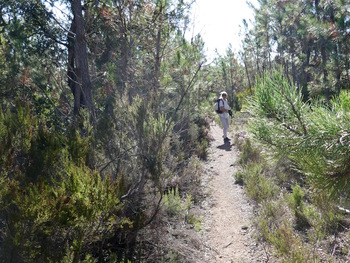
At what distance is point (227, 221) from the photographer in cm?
636

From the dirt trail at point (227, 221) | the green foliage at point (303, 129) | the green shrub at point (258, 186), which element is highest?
the green foliage at point (303, 129)

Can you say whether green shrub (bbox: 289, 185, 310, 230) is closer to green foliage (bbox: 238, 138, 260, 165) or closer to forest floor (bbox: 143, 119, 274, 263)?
forest floor (bbox: 143, 119, 274, 263)

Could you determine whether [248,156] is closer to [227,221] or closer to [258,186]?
[258,186]

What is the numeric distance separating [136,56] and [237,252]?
5137 mm

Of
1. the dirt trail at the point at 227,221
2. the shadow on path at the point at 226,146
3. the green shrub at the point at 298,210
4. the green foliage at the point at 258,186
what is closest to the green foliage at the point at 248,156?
the dirt trail at the point at 227,221

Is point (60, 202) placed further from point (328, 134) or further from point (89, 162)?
point (328, 134)

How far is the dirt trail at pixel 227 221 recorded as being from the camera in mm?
5108

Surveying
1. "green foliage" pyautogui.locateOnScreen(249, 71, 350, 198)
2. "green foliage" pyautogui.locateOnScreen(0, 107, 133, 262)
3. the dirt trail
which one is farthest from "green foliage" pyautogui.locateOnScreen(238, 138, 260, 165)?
"green foliage" pyautogui.locateOnScreen(249, 71, 350, 198)

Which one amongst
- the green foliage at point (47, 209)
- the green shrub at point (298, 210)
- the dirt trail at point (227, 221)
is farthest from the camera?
the green shrub at point (298, 210)

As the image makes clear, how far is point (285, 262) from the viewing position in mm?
4062

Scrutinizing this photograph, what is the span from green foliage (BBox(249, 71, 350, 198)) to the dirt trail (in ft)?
9.17

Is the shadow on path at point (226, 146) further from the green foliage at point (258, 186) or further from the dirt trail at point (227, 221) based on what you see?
the green foliage at point (258, 186)

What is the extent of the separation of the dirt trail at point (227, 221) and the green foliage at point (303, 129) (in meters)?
2.80

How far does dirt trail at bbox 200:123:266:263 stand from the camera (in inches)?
201
